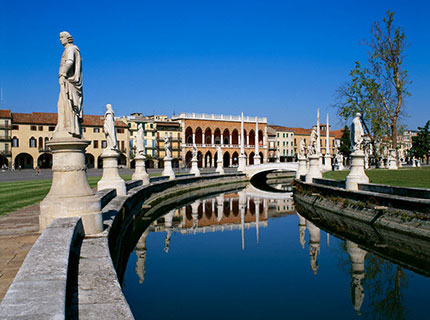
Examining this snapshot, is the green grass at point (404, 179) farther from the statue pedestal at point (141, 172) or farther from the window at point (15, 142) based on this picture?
the window at point (15, 142)

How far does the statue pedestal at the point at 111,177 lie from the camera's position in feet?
48.5

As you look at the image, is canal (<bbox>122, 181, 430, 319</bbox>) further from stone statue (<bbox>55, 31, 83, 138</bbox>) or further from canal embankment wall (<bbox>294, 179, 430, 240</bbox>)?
stone statue (<bbox>55, 31, 83, 138</bbox>)

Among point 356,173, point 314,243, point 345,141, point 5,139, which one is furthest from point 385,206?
point 345,141

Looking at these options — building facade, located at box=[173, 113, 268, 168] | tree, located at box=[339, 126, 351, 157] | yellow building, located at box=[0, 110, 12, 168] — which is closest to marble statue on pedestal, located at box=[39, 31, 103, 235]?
yellow building, located at box=[0, 110, 12, 168]

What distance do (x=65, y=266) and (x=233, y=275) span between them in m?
5.89

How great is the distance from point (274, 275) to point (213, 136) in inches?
2847

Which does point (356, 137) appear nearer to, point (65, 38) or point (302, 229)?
point (302, 229)

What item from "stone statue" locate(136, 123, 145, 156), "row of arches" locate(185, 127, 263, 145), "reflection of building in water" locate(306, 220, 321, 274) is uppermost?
"row of arches" locate(185, 127, 263, 145)

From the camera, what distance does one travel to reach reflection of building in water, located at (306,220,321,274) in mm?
10455

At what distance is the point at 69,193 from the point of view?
6.88 meters

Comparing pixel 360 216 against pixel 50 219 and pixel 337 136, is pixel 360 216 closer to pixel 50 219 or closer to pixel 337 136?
pixel 50 219

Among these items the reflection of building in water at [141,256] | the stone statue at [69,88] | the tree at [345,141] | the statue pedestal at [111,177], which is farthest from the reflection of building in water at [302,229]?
the tree at [345,141]

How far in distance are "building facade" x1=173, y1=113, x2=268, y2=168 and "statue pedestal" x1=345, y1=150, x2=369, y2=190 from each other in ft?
192

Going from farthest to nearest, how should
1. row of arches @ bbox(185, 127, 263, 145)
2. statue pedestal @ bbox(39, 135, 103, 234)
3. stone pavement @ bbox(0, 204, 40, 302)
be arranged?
1. row of arches @ bbox(185, 127, 263, 145)
2. statue pedestal @ bbox(39, 135, 103, 234)
3. stone pavement @ bbox(0, 204, 40, 302)
